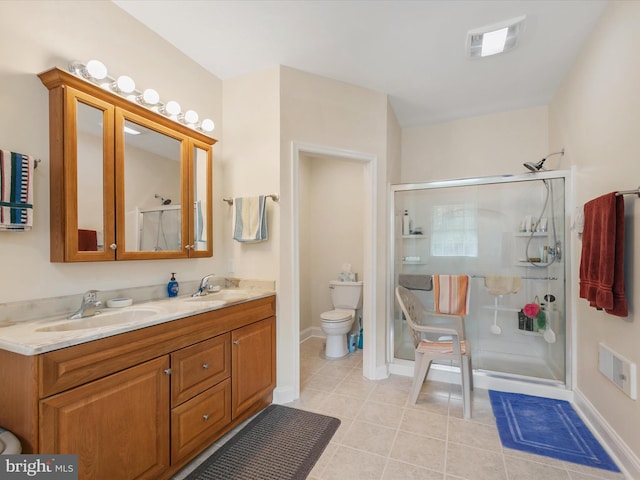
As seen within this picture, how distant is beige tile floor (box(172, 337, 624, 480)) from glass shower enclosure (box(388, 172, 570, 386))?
0.49 metres

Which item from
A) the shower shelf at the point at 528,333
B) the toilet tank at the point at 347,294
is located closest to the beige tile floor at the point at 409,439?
the shower shelf at the point at 528,333

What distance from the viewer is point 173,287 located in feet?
6.88

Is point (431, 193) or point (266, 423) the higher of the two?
point (431, 193)

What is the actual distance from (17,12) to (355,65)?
6.55 ft

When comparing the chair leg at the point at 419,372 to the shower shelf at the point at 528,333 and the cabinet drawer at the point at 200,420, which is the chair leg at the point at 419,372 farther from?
the cabinet drawer at the point at 200,420

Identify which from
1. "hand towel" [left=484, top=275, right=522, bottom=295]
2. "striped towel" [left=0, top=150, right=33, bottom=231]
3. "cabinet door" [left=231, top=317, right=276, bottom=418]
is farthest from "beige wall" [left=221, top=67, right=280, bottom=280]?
"hand towel" [left=484, top=275, right=522, bottom=295]

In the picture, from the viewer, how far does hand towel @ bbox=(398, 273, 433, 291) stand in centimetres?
284

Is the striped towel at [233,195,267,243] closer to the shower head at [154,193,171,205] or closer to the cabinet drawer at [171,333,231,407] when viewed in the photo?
the shower head at [154,193,171,205]

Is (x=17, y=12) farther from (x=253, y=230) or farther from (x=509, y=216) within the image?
(x=509, y=216)

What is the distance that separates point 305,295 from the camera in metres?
3.97

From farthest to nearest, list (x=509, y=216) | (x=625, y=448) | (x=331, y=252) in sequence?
Answer: (x=331, y=252) < (x=509, y=216) < (x=625, y=448)

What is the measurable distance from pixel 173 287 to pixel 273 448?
1.21 meters

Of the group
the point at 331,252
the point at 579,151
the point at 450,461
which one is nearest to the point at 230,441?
the point at 450,461

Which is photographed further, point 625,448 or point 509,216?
point 509,216
